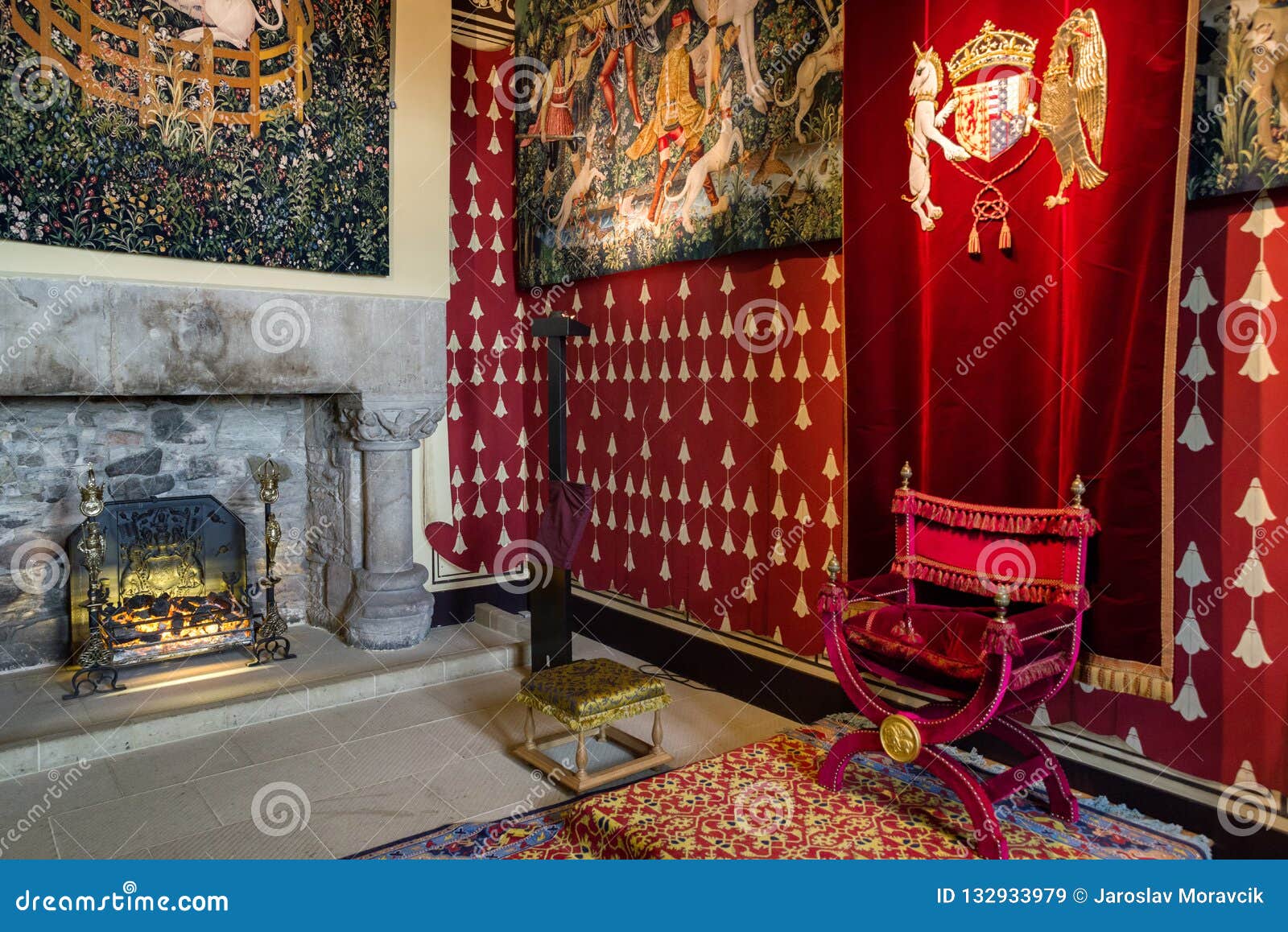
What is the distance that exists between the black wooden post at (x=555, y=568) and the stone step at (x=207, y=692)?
1.45 feet

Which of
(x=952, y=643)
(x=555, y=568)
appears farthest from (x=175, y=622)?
(x=952, y=643)

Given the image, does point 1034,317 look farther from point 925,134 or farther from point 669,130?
point 669,130

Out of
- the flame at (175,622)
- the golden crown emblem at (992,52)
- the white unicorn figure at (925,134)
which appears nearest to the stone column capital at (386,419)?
the flame at (175,622)

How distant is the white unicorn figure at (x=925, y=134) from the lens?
10.4 ft

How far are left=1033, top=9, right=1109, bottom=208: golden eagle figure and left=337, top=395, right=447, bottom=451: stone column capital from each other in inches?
129

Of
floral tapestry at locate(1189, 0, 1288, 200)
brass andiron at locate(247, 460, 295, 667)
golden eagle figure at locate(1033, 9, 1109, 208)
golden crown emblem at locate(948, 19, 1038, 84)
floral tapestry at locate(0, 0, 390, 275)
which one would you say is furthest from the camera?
brass andiron at locate(247, 460, 295, 667)

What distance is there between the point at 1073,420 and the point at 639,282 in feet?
8.68

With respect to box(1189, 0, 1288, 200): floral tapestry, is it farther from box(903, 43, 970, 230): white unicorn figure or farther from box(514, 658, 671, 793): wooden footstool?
box(514, 658, 671, 793): wooden footstool

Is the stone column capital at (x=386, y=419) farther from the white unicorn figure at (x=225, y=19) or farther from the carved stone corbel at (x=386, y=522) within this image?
the white unicorn figure at (x=225, y=19)

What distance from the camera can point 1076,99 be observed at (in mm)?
2801

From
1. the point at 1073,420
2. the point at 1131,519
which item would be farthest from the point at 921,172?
the point at 1131,519

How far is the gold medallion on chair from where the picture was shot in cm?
277

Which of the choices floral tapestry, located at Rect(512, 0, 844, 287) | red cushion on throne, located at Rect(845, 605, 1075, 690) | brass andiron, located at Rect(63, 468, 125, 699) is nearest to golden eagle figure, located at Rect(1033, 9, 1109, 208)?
floral tapestry, located at Rect(512, 0, 844, 287)

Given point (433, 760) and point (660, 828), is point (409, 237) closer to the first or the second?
point (433, 760)
